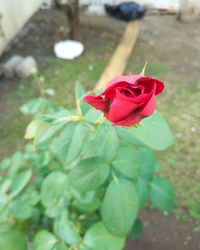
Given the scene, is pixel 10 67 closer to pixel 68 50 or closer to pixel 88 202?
pixel 68 50

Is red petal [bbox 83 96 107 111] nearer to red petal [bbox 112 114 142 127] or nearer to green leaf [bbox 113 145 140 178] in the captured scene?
red petal [bbox 112 114 142 127]

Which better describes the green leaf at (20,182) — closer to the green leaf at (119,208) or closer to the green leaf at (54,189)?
the green leaf at (54,189)

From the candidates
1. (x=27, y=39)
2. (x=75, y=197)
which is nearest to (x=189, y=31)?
(x=27, y=39)

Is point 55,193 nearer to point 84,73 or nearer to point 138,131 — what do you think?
point 138,131

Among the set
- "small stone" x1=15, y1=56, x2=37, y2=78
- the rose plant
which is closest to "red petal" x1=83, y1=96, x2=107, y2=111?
the rose plant

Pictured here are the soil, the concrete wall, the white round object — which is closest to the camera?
the soil

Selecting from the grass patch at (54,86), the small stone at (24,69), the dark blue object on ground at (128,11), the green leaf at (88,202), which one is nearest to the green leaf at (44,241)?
the green leaf at (88,202)

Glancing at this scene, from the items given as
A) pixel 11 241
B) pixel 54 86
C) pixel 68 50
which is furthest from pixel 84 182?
pixel 68 50
